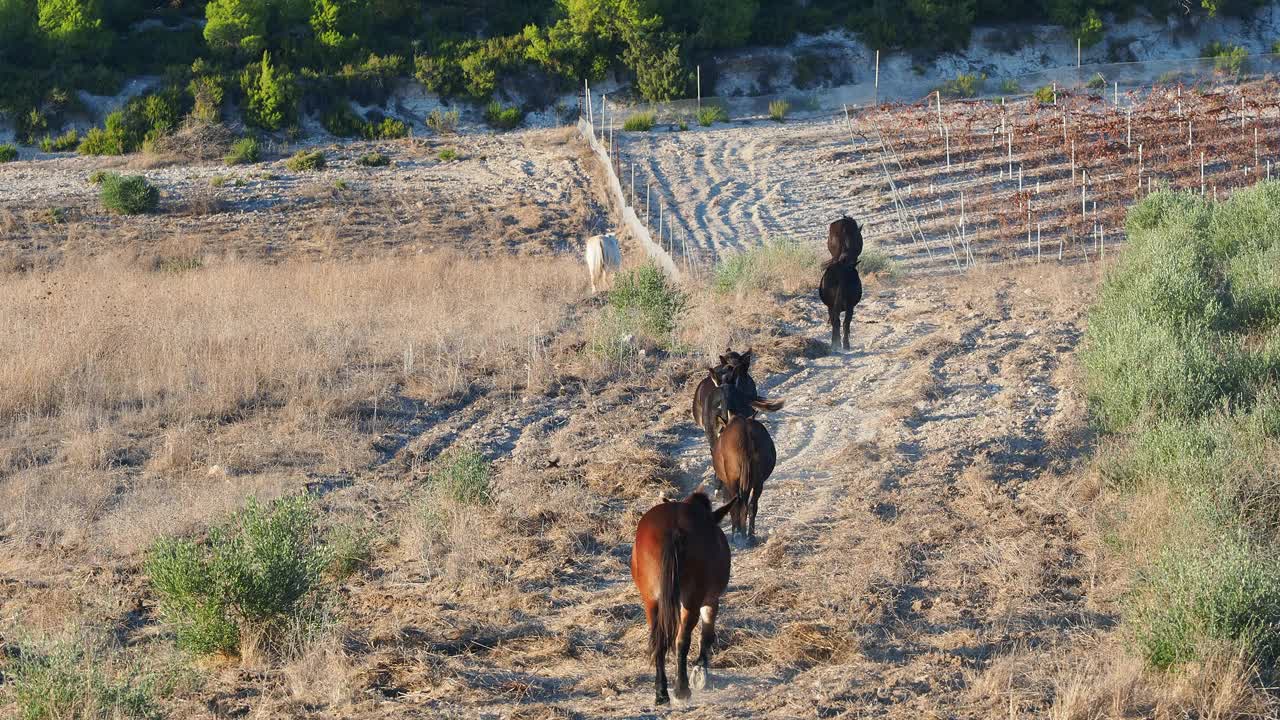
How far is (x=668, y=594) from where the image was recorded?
599 cm

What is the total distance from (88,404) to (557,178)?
18.8 metres

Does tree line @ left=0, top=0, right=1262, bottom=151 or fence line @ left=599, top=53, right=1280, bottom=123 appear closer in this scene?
fence line @ left=599, top=53, right=1280, bottom=123

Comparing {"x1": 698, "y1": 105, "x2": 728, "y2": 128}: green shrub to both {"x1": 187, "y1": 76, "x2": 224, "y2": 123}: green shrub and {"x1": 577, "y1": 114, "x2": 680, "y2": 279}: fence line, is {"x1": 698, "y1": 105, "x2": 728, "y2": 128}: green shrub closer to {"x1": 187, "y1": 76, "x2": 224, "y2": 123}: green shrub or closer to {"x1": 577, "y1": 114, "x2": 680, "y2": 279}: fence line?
{"x1": 577, "y1": 114, "x2": 680, "y2": 279}: fence line

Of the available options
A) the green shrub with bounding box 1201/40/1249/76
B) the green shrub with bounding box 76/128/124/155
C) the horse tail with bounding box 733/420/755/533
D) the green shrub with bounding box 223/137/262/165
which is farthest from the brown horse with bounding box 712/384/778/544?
the green shrub with bounding box 1201/40/1249/76

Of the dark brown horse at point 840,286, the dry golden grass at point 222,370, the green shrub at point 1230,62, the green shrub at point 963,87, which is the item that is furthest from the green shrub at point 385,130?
the dark brown horse at point 840,286

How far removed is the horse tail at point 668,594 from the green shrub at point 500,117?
31696 mm

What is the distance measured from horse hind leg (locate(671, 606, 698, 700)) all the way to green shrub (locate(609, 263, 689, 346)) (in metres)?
9.15

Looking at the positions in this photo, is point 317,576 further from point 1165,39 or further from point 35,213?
point 1165,39

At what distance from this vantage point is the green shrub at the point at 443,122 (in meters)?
35.7

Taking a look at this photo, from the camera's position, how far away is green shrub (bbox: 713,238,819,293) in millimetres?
18562

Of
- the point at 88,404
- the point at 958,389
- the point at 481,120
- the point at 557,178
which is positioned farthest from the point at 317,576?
the point at 481,120

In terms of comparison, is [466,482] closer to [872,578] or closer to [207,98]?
[872,578]

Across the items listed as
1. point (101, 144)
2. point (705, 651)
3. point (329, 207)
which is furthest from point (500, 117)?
→ point (705, 651)

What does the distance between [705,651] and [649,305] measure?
30.3 feet
